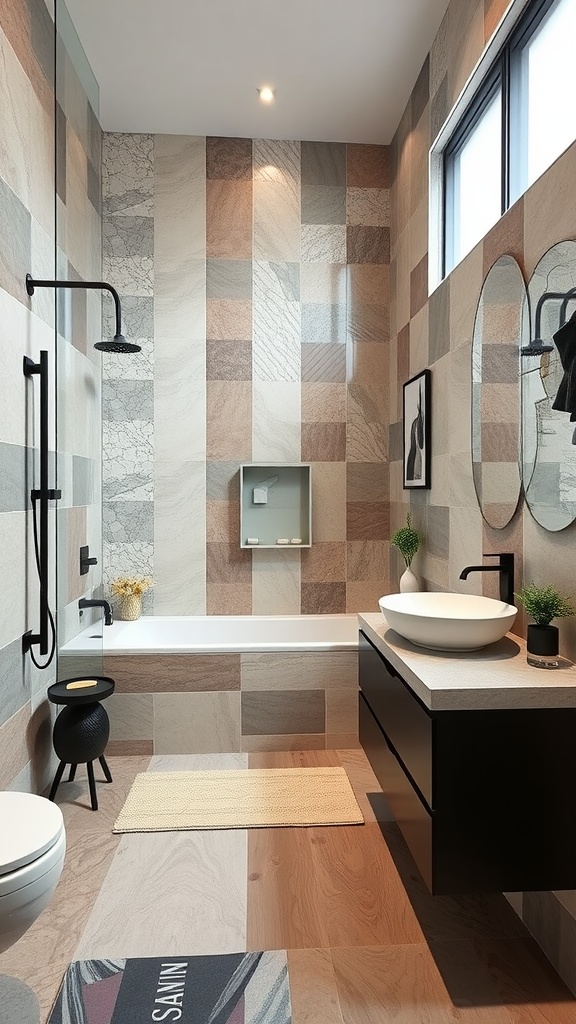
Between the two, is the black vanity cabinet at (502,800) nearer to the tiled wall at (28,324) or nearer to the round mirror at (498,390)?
the round mirror at (498,390)

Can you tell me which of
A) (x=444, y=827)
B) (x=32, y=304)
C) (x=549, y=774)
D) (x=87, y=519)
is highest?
(x=32, y=304)

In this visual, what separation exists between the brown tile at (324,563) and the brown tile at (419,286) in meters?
1.42

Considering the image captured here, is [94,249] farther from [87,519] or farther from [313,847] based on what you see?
[313,847]

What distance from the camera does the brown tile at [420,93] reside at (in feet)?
10.1

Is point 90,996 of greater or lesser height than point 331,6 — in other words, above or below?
below

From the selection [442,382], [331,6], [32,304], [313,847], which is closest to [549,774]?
[313,847]

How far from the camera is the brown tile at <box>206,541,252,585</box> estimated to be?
12.6ft

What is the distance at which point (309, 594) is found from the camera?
12.8 ft

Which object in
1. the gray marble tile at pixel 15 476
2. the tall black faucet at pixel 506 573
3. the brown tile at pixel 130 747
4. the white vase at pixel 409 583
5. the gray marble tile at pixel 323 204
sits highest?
the gray marble tile at pixel 323 204

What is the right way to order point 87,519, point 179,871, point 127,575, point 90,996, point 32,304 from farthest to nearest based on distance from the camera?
point 127,575, point 87,519, point 32,304, point 179,871, point 90,996

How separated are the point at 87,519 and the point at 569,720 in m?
2.45

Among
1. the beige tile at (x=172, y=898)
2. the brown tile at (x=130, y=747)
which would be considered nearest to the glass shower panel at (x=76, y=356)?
the brown tile at (x=130, y=747)

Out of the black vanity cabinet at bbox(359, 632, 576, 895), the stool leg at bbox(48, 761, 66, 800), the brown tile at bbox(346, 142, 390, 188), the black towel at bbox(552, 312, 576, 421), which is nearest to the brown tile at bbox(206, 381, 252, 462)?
the brown tile at bbox(346, 142, 390, 188)

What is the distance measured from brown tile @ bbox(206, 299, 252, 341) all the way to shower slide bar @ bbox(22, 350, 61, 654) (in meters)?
1.63
